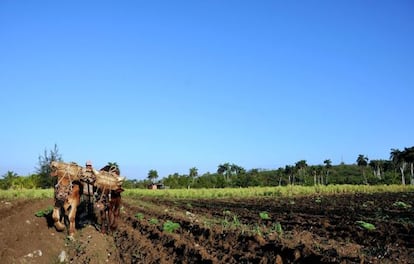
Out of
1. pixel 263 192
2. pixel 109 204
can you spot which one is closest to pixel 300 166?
pixel 263 192

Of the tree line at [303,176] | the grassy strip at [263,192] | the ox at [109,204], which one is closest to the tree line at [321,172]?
the tree line at [303,176]

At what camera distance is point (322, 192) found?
45.7 m

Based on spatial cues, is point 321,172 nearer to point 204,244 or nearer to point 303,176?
point 303,176

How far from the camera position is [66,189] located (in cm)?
1220

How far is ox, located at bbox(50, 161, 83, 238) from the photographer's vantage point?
12.2 m

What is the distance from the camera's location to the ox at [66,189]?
1218cm

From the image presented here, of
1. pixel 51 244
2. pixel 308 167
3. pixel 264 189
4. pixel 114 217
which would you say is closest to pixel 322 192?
pixel 264 189

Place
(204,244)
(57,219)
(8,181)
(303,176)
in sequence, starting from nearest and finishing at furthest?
(204,244) < (57,219) < (8,181) < (303,176)

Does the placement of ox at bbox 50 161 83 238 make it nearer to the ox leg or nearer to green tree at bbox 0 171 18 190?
the ox leg

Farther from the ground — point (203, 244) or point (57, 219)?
point (57, 219)

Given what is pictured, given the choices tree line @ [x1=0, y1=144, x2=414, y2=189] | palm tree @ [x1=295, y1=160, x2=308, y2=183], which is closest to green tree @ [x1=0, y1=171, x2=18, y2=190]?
tree line @ [x1=0, y1=144, x2=414, y2=189]

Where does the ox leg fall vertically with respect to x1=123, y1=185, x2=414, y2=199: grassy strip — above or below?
below

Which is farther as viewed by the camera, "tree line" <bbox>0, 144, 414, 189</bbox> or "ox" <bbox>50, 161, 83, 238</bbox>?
"tree line" <bbox>0, 144, 414, 189</bbox>

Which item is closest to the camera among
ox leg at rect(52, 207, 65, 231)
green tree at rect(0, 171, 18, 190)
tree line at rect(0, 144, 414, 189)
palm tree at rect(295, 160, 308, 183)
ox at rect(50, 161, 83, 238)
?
ox at rect(50, 161, 83, 238)
